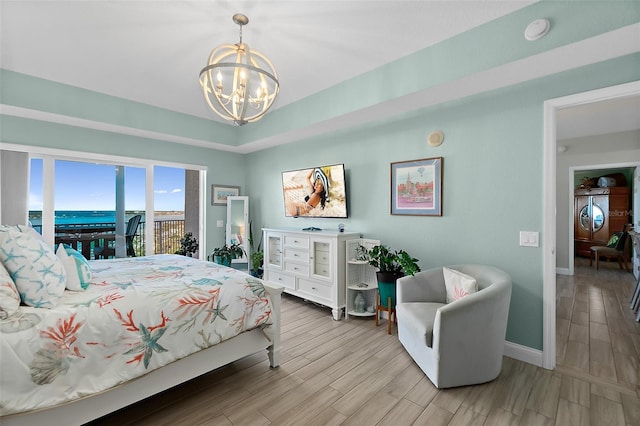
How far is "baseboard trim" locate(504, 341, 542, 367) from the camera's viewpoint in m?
2.45

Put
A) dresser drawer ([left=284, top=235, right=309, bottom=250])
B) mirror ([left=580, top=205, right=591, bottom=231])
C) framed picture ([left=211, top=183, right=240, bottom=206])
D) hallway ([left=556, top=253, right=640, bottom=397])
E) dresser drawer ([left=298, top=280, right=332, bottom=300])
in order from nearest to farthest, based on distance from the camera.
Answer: hallway ([left=556, top=253, right=640, bottom=397]), dresser drawer ([left=298, top=280, right=332, bottom=300]), dresser drawer ([left=284, top=235, right=309, bottom=250]), framed picture ([left=211, top=183, right=240, bottom=206]), mirror ([left=580, top=205, right=591, bottom=231])

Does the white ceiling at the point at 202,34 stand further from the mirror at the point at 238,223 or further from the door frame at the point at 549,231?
the mirror at the point at 238,223

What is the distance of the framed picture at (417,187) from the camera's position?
10.1 feet

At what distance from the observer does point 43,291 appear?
5.31 ft

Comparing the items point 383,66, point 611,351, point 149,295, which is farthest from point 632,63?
point 149,295

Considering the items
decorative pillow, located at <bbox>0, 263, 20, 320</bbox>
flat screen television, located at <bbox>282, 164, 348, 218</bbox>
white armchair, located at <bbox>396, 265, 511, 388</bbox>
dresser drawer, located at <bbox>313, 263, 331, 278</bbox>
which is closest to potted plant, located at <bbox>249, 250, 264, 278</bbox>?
flat screen television, located at <bbox>282, 164, 348, 218</bbox>

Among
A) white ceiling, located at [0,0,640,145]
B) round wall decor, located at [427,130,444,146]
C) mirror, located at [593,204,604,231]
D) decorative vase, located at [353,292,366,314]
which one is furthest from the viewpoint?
mirror, located at [593,204,604,231]

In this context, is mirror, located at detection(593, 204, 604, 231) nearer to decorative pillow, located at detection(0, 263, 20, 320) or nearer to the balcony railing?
the balcony railing

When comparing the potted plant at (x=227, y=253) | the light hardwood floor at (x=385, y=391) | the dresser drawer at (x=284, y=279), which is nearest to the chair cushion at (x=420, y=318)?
the light hardwood floor at (x=385, y=391)

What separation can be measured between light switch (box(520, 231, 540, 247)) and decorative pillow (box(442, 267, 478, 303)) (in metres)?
0.57

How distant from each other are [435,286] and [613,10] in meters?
2.31

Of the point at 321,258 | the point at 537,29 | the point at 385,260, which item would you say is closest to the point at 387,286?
the point at 385,260

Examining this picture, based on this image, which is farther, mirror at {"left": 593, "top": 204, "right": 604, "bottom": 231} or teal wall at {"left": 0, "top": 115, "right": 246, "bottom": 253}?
mirror at {"left": 593, "top": 204, "right": 604, "bottom": 231}

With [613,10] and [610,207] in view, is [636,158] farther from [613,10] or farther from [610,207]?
[613,10]
